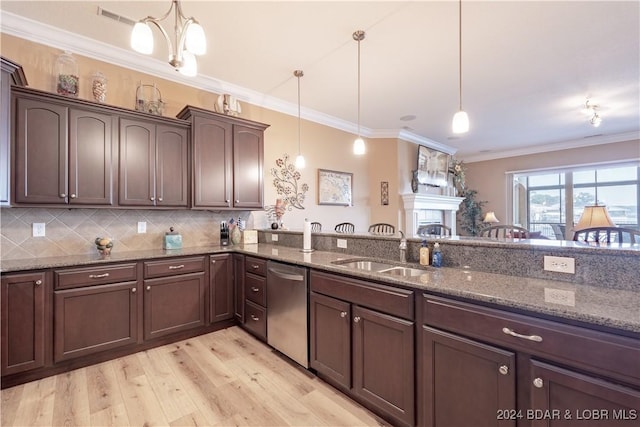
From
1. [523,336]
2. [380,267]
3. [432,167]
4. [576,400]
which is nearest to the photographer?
[576,400]

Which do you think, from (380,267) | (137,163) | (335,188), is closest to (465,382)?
(380,267)

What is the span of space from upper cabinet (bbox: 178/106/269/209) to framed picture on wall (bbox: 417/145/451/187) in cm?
389

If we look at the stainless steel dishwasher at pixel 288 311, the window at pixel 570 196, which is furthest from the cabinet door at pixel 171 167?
the window at pixel 570 196

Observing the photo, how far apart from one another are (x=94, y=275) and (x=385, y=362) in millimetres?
2457

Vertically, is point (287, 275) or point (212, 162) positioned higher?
point (212, 162)

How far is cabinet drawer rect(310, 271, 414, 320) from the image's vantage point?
1610 millimetres

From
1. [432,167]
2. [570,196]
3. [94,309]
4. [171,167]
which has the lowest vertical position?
[94,309]

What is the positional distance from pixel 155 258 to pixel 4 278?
973mm

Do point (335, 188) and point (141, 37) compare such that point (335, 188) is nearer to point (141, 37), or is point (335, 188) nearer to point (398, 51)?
point (398, 51)

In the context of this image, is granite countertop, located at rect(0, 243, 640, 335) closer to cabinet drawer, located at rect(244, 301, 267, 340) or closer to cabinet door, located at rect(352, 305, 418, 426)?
cabinet door, located at rect(352, 305, 418, 426)

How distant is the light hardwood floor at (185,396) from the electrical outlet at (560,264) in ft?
4.54

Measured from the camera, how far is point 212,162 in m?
3.33

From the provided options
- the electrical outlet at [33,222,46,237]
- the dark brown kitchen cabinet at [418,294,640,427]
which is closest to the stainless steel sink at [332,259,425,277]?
the dark brown kitchen cabinet at [418,294,640,427]

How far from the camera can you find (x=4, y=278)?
204cm
